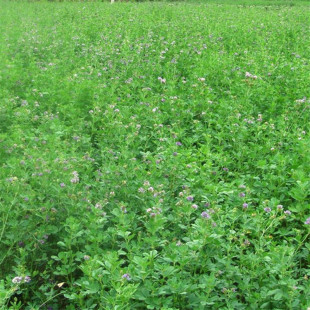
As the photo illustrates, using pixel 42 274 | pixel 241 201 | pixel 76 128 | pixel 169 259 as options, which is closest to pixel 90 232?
pixel 42 274

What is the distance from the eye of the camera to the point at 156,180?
3.24 meters

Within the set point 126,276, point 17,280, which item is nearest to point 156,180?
point 126,276

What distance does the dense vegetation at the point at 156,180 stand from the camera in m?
2.38

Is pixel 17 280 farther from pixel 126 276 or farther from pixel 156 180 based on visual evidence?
Answer: pixel 156 180

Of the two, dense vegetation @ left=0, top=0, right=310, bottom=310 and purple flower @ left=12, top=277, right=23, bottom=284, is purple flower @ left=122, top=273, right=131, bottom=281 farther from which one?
purple flower @ left=12, top=277, right=23, bottom=284

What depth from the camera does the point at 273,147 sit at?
3.92 meters

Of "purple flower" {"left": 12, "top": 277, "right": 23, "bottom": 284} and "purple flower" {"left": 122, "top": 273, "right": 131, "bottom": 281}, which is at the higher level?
"purple flower" {"left": 122, "top": 273, "right": 131, "bottom": 281}

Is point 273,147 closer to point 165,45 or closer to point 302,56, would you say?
point 302,56

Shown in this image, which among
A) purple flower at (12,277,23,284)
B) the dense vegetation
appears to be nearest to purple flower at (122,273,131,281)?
the dense vegetation

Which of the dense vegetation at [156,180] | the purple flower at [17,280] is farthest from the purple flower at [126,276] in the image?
the purple flower at [17,280]

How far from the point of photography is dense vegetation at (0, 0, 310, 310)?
2383 millimetres

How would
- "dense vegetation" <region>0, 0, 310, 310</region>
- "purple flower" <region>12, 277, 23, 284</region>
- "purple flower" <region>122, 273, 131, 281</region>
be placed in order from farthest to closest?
1. "dense vegetation" <region>0, 0, 310, 310</region>
2. "purple flower" <region>12, 277, 23, 284</region>
3. "purple flower" <region>122, 273, 131, 281</region>

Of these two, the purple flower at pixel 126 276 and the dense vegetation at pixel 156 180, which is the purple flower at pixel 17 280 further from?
the purple flower at pixel 126 276

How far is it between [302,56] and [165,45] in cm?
217
